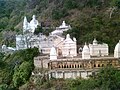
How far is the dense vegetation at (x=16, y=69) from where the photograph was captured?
126 ft

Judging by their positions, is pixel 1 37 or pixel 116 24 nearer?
pixel 116 24

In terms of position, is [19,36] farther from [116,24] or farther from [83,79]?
[83,79]

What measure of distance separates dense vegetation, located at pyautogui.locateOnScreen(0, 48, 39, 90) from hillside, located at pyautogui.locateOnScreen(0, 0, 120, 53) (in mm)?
5251

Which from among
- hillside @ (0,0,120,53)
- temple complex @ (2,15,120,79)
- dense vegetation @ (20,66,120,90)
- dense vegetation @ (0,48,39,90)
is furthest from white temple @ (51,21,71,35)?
dense vegetation @ (20,66,120,90)

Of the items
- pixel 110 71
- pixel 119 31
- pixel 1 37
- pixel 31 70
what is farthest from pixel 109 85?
pixel 1 37

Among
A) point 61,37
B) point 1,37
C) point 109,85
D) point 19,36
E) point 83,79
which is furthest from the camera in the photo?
point 1,37

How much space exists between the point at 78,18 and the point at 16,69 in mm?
12000

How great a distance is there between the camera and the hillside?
4369cm

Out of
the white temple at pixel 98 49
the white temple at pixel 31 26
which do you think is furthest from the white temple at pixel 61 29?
the white temple at pixel 98 49

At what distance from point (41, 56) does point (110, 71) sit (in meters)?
7.40

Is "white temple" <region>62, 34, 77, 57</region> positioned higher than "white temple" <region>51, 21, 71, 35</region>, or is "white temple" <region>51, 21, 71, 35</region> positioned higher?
"white temple" <region>51, 21, 71, 35</region>

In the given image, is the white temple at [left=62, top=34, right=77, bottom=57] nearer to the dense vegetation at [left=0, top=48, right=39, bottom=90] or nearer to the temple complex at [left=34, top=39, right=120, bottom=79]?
the temple complex at [left=34, top=39, right=120, bottom=79]

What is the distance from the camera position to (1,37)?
56469mm

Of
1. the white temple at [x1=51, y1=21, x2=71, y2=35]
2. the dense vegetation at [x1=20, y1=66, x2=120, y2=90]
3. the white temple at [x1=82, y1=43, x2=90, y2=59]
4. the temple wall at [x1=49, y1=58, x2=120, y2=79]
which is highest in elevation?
the white temple at [x1=51, y1=21, x2=71, y2=35]
